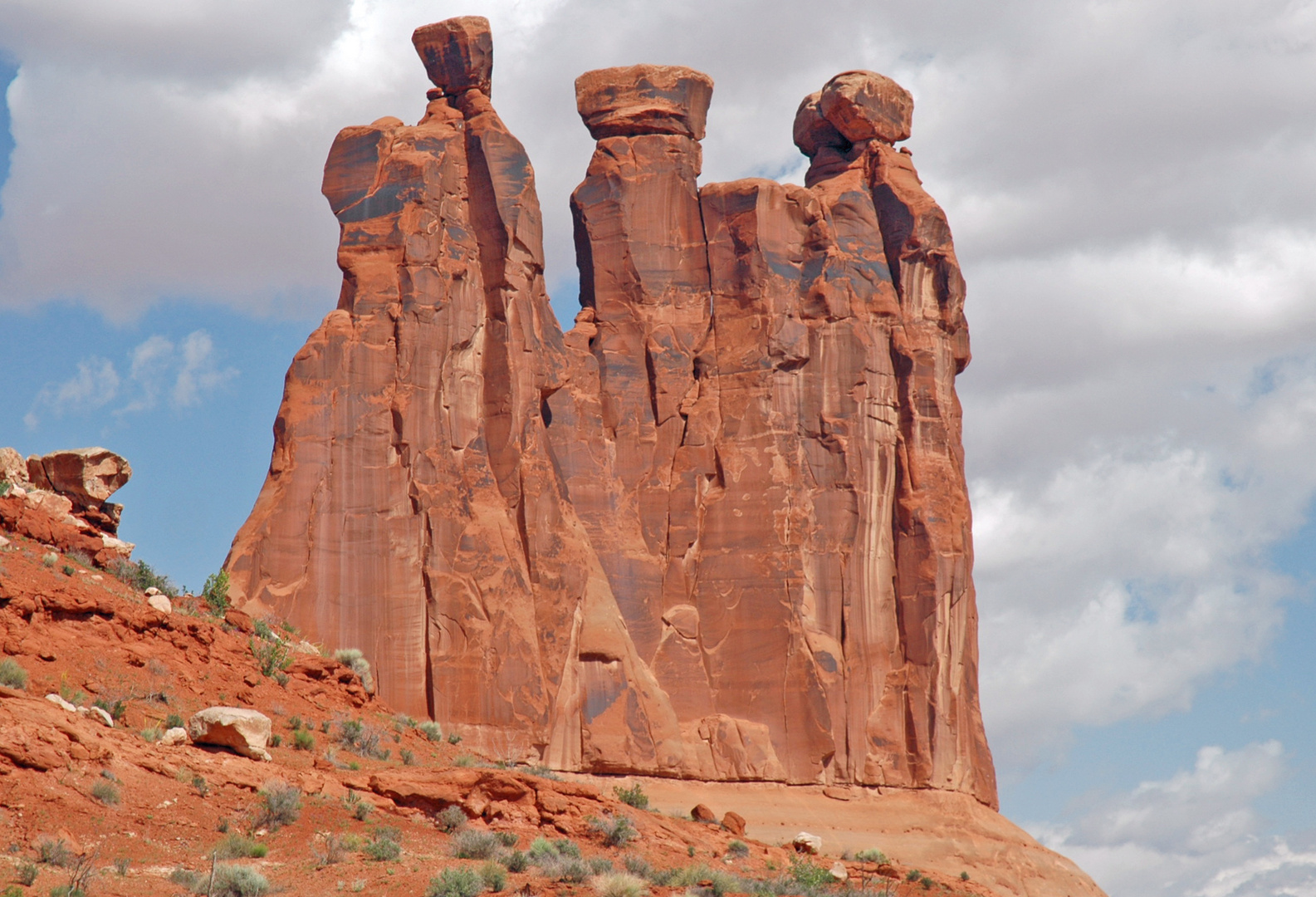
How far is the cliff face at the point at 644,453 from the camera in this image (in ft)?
156

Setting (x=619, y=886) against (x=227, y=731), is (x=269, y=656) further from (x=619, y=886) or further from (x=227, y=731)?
(x=619, y=886)

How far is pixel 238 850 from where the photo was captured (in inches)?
A: 978

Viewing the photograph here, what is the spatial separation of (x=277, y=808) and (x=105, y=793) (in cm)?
242

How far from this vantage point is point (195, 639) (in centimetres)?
3384

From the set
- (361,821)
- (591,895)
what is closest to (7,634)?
(361,821)

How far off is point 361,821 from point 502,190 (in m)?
27.6

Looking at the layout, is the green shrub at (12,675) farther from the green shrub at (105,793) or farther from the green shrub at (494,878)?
the green shrub at (494,878)

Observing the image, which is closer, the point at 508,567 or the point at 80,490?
the point at 80,490

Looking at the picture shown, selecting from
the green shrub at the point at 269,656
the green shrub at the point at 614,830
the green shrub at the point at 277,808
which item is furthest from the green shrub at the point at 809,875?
the green shrub at the point at 269,656

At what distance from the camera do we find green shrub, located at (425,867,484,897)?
23375 mm

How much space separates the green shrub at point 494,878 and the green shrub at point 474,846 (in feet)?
5.44

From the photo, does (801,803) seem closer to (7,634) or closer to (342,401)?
(342,401)

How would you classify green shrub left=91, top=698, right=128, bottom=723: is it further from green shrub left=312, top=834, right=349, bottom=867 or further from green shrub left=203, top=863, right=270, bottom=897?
green shrub left=203, top=863, right=270, bottom=897

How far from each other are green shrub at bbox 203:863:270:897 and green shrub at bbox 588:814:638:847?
775 cm
